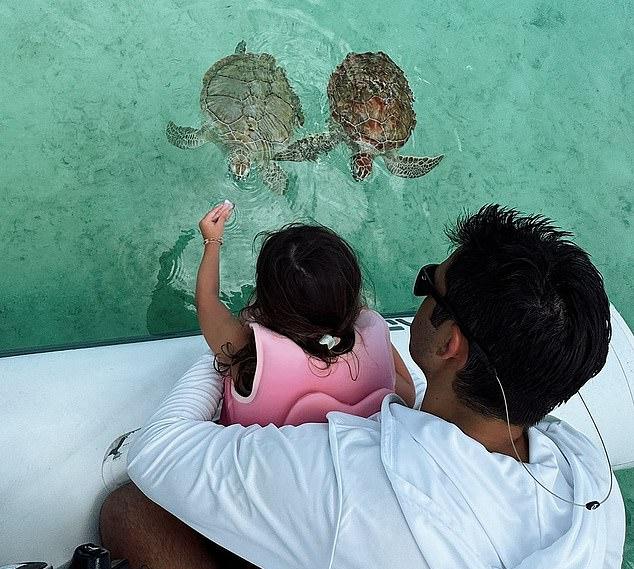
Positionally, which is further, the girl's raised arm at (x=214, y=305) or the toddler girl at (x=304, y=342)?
the girl's raised arm at (x=214, y=305)

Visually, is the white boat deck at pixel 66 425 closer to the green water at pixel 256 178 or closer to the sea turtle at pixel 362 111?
the green water at pixel 256 178

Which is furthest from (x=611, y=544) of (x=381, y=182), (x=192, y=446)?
(x=381, y=182)

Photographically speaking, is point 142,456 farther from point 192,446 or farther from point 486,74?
point 486,74

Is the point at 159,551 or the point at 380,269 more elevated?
the point at 380,269

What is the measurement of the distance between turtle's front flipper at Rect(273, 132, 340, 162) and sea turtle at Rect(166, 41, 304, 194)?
26 mm

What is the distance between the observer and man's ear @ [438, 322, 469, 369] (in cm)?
87

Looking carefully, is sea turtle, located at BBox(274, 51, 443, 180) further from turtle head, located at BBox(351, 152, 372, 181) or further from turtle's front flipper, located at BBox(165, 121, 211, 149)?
turtle's front flipper, located at BBox(165, 121, 211, 149)

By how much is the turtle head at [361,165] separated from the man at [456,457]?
145 centimetres

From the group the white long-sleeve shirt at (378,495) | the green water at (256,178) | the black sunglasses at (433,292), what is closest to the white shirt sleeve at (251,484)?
the white long-sleeve shirt at (378,495)

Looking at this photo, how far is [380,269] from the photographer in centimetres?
237

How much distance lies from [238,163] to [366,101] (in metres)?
0.50

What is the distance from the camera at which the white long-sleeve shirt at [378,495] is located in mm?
807

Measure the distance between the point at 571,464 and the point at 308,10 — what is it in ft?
6.37

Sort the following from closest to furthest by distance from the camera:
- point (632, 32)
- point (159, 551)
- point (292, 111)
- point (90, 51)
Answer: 1. point (159, 551)
2. point (90, 51)
3. point (292, 111)
4. point (632, 32)
